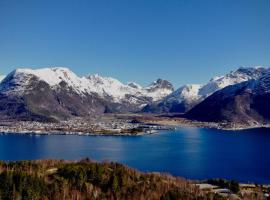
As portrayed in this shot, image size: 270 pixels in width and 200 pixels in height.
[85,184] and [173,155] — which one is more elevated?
[85,184]

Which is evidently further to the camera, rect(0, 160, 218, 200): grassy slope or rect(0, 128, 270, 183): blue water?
rect(0, 128, 270, 183): blue water

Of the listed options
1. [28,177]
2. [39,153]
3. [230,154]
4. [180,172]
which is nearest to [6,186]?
[28,177]

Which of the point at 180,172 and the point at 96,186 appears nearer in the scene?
the point at 96,186

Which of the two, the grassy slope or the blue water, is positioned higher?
the grassy slope

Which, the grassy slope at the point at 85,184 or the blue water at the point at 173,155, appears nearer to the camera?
the grassy slope at the point at 85,184

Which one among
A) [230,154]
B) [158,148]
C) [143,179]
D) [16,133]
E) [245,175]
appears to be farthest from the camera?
[16,133]

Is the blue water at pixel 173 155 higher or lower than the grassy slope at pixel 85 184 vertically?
lower

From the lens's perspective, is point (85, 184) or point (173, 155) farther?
point (173, 155)

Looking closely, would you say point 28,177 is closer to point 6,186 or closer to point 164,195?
point 6,186
